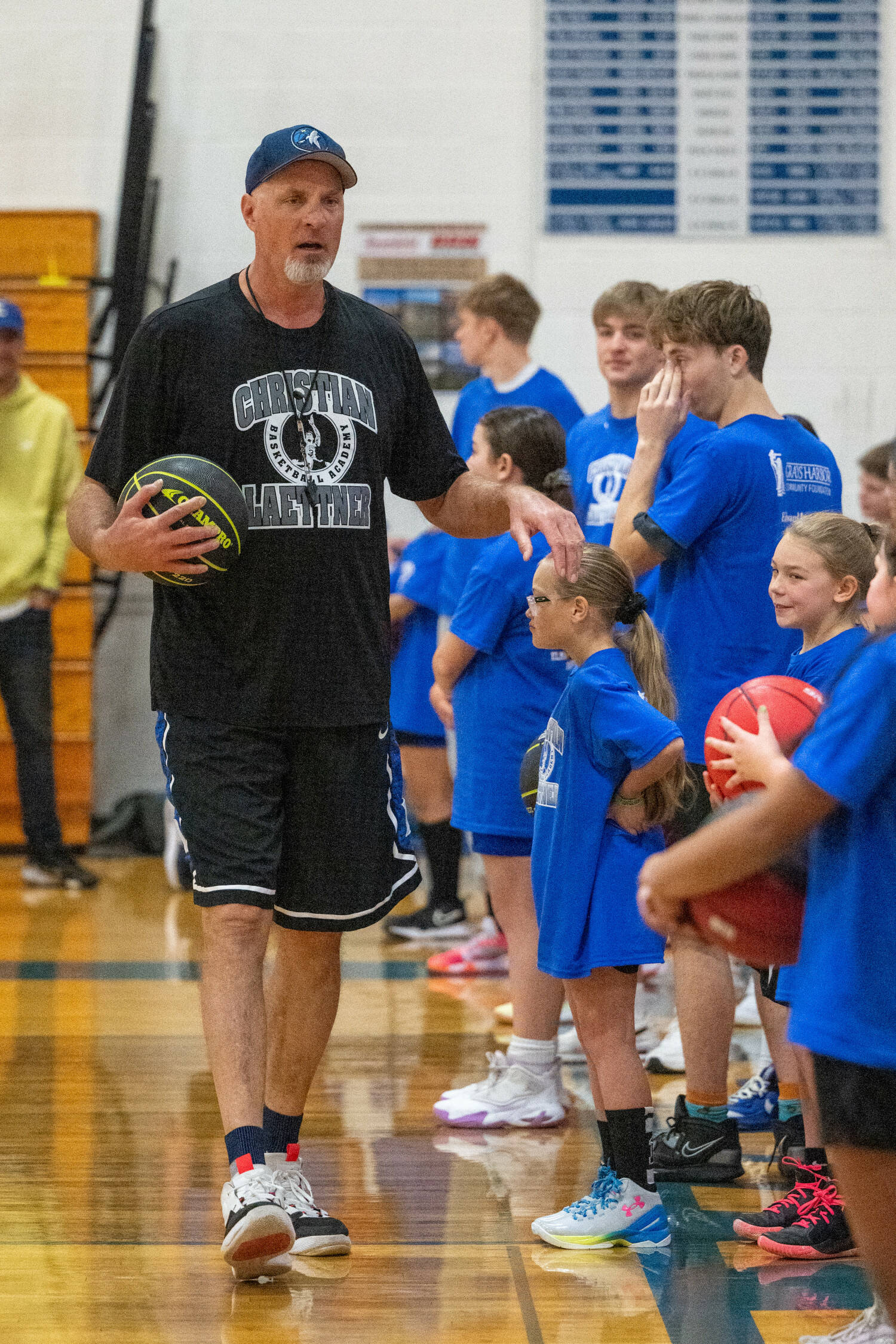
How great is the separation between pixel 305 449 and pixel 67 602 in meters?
4.44

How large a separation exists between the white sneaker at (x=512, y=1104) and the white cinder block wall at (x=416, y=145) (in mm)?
4373

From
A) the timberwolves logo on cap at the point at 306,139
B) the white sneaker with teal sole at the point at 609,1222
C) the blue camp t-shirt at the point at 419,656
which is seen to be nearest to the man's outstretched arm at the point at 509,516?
the timberwolves logo on cap at the point at 306,139

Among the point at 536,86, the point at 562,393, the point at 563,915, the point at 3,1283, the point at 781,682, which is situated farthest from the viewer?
the point at 536,86

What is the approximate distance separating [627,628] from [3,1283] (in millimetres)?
1600

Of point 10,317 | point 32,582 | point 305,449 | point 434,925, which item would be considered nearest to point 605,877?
point 305,449

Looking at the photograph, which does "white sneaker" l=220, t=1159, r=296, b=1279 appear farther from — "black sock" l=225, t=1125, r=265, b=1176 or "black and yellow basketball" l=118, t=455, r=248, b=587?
"black and yellow basketball" l=118, t=455, r=248, b=587

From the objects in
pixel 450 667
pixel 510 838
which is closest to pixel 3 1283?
pixel 510 838

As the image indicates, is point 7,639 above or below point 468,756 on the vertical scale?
above

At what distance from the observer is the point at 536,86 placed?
291 inches

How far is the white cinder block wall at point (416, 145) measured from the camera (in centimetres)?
735

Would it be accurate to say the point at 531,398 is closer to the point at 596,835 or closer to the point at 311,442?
the point at 311,442

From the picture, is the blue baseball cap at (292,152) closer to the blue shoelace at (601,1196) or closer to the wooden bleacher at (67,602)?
the blue shoelace at (601,1196)

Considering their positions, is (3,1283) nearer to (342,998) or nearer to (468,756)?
(468,756)

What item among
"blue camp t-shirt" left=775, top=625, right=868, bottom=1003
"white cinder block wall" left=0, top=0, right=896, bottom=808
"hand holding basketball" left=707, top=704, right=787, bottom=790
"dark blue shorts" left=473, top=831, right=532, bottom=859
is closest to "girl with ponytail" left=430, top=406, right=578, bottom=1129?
"dark blue shorts" left=473, top=831, right=532, bottom=859
